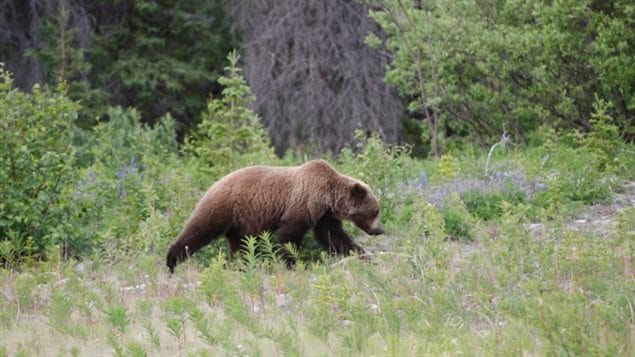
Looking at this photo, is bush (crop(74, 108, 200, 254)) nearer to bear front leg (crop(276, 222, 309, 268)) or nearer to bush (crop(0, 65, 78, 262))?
bush (crop(0, 65, 78, 262))

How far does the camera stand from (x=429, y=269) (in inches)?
275

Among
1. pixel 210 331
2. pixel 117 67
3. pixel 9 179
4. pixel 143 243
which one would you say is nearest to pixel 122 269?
pixel 143 243

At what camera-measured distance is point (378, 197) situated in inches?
399

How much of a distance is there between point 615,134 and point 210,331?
22.6ft

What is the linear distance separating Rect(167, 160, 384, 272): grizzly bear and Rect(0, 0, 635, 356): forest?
0.20 meters

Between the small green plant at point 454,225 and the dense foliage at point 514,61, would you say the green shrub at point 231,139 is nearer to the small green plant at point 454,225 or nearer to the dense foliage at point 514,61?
the small green plant at point 454,225

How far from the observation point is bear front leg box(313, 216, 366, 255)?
29.9 ft

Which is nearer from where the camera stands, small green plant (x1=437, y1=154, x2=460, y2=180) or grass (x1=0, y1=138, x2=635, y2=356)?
grass (x1=0, y1=138, x2=635, y2=356)

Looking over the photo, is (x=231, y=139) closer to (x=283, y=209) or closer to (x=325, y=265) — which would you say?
(x=283, y=209)

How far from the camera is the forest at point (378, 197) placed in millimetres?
6105

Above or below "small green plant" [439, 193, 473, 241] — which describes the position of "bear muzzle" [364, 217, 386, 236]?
above

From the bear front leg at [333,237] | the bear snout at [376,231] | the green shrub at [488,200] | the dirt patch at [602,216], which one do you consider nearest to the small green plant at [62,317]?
the bear front leg at [333,237]

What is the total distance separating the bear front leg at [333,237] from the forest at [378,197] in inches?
7.2

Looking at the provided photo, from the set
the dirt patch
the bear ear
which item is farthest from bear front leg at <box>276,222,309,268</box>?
the dirt patch
